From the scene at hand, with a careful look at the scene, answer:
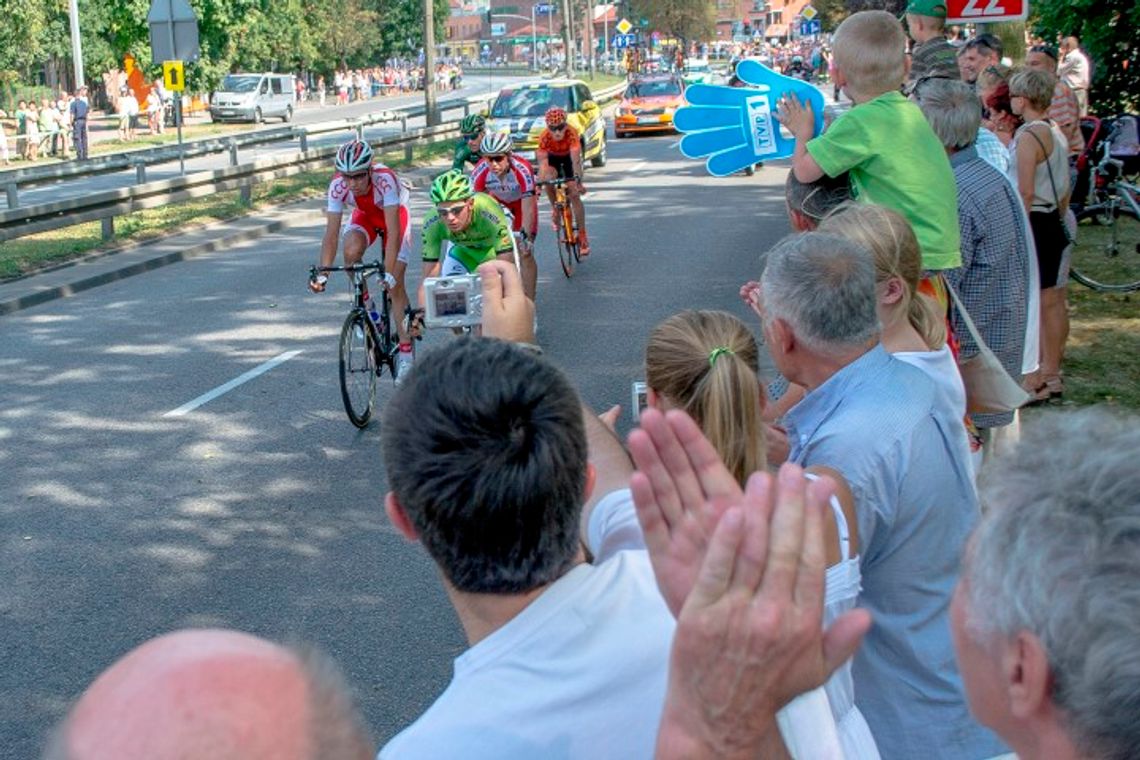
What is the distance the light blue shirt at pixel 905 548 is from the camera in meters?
3.03

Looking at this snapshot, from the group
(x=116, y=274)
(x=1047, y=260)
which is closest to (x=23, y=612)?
(x=1047, y=260)

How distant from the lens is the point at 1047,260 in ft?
27.4

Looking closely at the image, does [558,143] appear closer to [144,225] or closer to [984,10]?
[984,10]

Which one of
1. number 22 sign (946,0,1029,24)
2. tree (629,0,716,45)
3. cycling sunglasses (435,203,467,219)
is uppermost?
tree (629,0,716,45)

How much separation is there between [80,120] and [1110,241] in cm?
3297

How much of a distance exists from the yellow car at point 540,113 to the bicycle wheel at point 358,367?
1867cm

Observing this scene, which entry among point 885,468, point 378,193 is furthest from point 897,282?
point 378,193

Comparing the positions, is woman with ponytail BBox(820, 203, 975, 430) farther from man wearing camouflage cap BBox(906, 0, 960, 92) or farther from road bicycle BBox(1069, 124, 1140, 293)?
road bicycle BBox(1069, 124, 1140, 293)

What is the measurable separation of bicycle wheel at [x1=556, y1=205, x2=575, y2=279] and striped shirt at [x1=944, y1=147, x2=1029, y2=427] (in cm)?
972

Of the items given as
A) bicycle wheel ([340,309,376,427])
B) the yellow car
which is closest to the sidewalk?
the yellow car

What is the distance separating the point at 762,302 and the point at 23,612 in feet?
13.6

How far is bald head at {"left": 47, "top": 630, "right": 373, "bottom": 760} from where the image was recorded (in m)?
1.34

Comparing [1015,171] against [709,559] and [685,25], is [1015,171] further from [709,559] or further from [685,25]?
[685,25]

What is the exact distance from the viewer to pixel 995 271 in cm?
585
